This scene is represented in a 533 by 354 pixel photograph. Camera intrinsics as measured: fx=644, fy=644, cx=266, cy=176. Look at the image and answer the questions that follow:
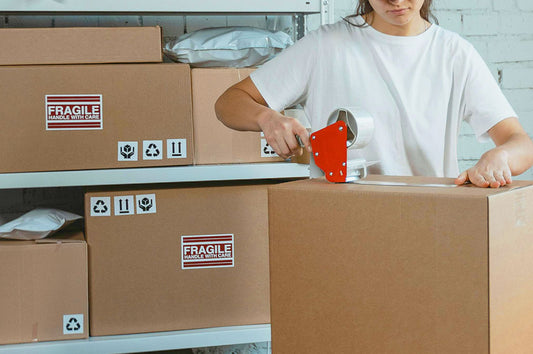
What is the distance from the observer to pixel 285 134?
102 cm

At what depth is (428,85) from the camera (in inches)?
50.1

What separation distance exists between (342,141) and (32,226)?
1.09m

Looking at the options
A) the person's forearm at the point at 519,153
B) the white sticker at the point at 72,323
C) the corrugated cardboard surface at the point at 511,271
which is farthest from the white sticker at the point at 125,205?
the corrugated cardboard surface at the point at 511,271

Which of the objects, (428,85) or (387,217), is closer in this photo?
(387,217)

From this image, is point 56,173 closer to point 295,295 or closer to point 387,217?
point 295,295

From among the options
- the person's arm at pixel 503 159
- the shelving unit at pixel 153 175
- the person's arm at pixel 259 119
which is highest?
the person's arm at pixel 259 119

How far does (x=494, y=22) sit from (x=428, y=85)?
125cm

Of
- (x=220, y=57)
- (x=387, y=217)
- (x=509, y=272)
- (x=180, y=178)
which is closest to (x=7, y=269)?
(x=180, y=178)

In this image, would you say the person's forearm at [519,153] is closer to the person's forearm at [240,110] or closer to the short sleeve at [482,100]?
the short sleeve at [482,100]

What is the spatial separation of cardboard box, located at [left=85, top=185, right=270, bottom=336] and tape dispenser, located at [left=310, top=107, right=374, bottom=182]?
85cm

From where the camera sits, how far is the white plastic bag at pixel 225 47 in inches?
68.2

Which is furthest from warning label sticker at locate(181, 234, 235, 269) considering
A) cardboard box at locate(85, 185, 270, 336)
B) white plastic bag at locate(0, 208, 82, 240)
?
→ white plastic bag at locate(0, 208, 82, 240)

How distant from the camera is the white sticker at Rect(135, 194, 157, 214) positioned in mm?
1711

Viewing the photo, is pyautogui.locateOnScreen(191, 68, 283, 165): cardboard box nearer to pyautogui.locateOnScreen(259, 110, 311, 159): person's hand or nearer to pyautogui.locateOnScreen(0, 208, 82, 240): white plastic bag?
pyautogui.locateOnScreen(0, 208, 82, 240): white plastic bag
